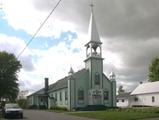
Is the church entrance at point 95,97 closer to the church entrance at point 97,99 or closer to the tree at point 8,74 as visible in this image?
the church entrance at point 97,99

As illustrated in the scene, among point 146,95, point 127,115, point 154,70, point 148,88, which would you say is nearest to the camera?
point 127,115

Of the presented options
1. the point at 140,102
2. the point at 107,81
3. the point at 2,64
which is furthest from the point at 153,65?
the point at 2,64

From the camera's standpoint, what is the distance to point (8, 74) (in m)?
57.4

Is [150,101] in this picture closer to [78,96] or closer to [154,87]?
[154,87]

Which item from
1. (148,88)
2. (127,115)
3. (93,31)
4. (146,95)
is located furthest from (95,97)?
(127,115)

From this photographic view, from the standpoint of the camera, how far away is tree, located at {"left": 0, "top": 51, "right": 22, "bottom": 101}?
Result: 2232 inches

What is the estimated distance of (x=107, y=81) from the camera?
68.9m

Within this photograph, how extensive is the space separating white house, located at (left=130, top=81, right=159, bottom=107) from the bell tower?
12.6 metres

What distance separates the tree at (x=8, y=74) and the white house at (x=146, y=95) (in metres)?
27.8

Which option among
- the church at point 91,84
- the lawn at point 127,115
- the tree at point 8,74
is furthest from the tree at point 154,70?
the lawn at point 127,115

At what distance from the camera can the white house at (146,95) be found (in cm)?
7325

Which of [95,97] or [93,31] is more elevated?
[93,31]

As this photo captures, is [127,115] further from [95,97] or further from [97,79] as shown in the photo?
[97,79]

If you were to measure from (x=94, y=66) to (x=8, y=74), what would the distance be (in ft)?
53.1
